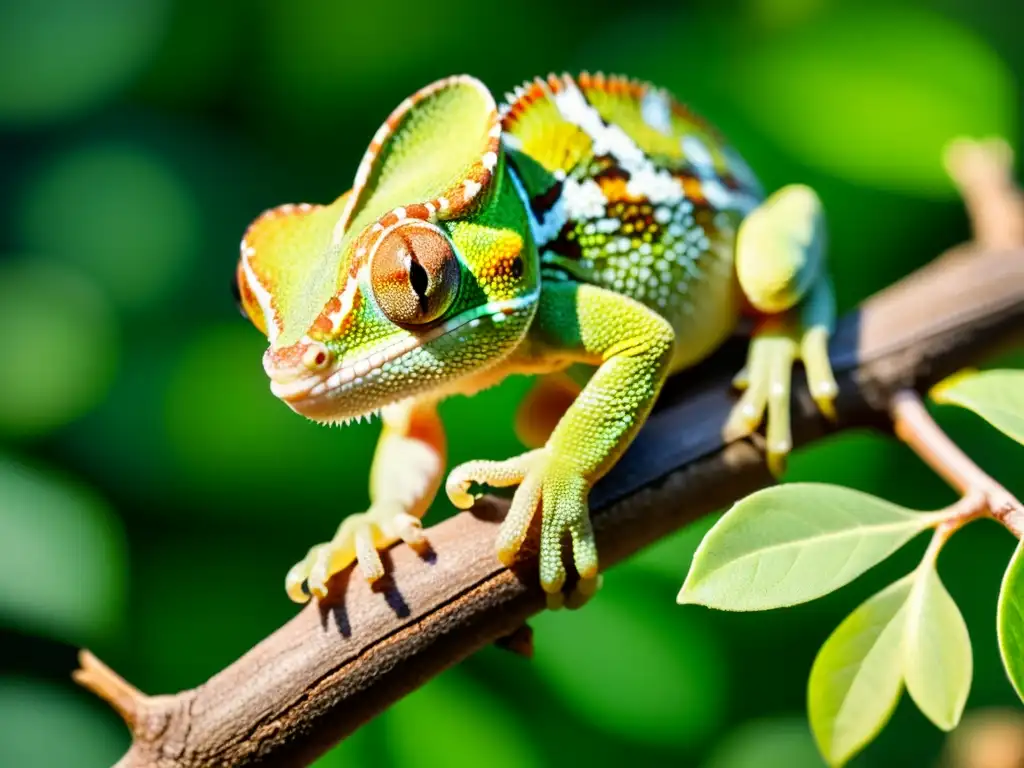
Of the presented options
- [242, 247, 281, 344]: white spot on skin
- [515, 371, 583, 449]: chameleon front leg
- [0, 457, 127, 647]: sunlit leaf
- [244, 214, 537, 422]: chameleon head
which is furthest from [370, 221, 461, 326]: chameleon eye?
[0, 457, 127, 647]: sunlit leaf

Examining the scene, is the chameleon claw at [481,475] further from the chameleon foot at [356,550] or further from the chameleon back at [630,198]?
the chameleon back at [630,198]

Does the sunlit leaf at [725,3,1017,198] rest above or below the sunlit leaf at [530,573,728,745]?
above

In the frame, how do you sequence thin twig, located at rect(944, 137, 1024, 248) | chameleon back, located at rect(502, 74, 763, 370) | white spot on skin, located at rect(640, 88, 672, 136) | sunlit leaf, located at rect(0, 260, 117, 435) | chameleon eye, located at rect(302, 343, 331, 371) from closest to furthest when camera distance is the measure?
chameleon eye, located at rect(302, 343, 331, 371), chameleon back, located at rect(502, 74, 763, 370), white spot on skin, located at rect(640, 88, 672, 136), thin twig, located at rect(944, 137, 1024, 248), sunlit leaf, located at rect(0, 260, 117, 435)

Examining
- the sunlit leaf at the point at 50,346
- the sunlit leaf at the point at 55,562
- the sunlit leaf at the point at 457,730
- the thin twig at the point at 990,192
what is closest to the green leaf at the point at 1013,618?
the thin twig at the point at 990,192

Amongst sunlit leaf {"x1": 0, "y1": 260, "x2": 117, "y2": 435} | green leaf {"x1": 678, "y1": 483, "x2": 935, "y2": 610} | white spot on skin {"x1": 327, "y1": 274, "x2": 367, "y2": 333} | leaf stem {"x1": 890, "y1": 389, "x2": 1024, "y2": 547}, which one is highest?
sunlit leaf {"x1": 0, "y1": 260, "x2": 117, "y2": 435}

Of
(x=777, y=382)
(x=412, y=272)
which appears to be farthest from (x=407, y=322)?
(x=777, y=382)

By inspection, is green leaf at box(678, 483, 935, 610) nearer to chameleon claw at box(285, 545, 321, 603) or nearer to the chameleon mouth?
the chameleon mouth

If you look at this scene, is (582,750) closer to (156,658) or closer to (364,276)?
(156,658)
